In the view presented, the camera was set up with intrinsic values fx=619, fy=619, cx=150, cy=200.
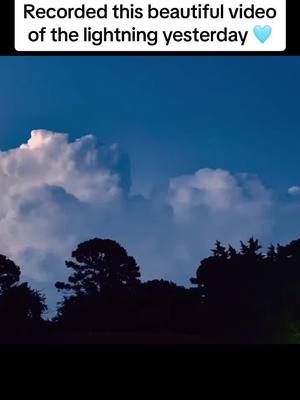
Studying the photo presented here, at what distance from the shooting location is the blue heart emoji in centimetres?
927

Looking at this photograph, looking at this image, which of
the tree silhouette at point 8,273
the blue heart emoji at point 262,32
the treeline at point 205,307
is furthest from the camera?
the tree silhouette at point 8,273

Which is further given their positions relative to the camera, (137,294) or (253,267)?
(137,294)

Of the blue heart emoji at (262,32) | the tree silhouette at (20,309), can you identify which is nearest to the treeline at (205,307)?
the tree silhouette at (20,309)

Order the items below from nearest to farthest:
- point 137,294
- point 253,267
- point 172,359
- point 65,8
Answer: point 65,8 < point 172,359 < point 253,267 < point 137,294

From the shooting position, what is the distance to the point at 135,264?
1857 inches

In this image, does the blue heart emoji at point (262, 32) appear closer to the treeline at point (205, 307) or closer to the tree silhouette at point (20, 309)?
the treeline at point (205, 307)

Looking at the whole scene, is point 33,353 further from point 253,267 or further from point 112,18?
point 253,267

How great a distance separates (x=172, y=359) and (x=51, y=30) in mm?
5399

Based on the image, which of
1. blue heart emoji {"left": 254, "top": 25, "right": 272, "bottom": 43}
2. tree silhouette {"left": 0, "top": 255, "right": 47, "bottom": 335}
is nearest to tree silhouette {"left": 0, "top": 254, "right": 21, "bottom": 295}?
tree silhouette {"left": 0, "top": 255, "right": 47, "bottom": 335}

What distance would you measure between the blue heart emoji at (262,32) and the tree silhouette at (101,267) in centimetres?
3739

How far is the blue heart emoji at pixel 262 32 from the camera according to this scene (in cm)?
927

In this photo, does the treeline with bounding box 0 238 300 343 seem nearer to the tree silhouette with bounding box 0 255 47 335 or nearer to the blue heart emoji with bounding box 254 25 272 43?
the tree silhouette with bounding box 0 255 47 335

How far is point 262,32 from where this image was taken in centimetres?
929

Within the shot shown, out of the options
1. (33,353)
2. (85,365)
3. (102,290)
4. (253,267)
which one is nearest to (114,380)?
(85,365)
